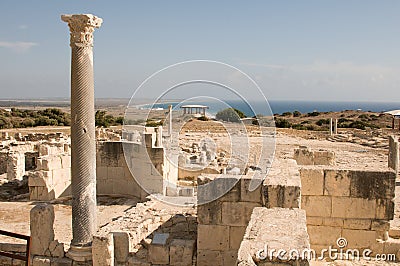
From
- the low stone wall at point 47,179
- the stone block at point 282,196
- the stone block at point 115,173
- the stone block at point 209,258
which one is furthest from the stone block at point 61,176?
the stone block at point 282,196

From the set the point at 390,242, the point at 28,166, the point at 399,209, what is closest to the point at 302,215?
the point at 390,242

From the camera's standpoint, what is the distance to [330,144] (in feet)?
86.8

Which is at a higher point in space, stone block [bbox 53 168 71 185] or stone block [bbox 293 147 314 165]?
stone block [bbox 293 147 314 165]

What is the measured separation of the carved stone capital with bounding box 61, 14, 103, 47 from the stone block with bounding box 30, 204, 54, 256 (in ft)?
9.68

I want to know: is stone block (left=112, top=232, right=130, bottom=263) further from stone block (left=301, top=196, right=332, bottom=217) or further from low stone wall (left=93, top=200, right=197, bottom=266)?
stone block (left=301, top=196, right=332, bottom=217)

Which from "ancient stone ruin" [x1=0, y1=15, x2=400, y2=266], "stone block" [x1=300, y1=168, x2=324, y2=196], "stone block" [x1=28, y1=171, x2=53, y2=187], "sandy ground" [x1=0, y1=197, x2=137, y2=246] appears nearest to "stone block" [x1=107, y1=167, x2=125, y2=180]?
"sandy ground" [x1=0, y1=197, x2=137, y2=246]

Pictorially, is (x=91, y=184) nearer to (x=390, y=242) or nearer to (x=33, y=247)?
(x=33, y=247)

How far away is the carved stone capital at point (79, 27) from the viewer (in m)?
7.39

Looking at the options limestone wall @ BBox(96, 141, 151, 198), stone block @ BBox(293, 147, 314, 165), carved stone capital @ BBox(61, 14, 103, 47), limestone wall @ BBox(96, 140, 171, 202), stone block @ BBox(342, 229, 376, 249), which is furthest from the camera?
limestone wall @ BBox(96, 141, 151, 198)

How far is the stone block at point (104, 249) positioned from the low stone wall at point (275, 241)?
9.77 feet

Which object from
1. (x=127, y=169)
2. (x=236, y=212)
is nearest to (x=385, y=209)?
(x=236, y=212)

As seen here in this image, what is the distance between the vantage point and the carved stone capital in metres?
7.39

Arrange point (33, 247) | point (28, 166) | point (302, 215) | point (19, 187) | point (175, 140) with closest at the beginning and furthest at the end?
point (302, 215) < point (33, 247) < point (19, 187) < point (28, 166) < point (175, 140)

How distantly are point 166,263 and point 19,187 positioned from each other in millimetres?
8965
